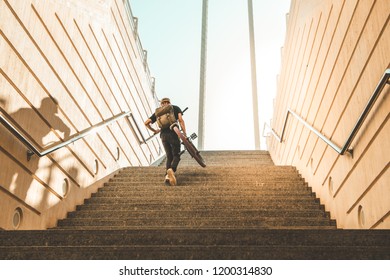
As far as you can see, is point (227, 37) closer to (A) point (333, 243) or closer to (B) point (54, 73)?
(B) point (54, 73)

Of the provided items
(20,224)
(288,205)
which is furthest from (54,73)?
(288,205)

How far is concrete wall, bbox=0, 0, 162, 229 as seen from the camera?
2.98 metres

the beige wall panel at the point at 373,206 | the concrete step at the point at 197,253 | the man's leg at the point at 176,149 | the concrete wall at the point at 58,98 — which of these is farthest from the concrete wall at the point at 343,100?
the concrete wall at the point at 58,98

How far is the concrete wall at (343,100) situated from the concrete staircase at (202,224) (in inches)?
13.6

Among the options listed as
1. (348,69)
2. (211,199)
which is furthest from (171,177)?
(348,69)

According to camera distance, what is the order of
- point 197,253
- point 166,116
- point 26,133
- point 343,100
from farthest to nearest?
point 166,116
point 343,100
point 26,133
point 197,253

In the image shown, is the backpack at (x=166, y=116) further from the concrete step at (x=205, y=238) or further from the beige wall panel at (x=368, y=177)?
the concrete step at (x=205, y=238)

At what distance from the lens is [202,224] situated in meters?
3.68

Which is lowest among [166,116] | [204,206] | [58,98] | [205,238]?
[205,238]

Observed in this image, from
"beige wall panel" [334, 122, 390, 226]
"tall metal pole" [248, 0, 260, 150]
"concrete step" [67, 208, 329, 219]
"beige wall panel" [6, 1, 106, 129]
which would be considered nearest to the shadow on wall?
"beige wall panel" [6, 1, 106, 129]

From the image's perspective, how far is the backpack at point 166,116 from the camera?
5324 millimetres

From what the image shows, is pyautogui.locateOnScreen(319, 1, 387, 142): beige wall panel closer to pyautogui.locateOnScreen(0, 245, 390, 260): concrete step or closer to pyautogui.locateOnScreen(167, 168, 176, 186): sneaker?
pyautogui.locateOnScreen(0, 245, 390, 260): concrete step

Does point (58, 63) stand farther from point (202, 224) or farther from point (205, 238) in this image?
point (205, 238)

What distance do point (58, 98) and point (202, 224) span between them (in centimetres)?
174
